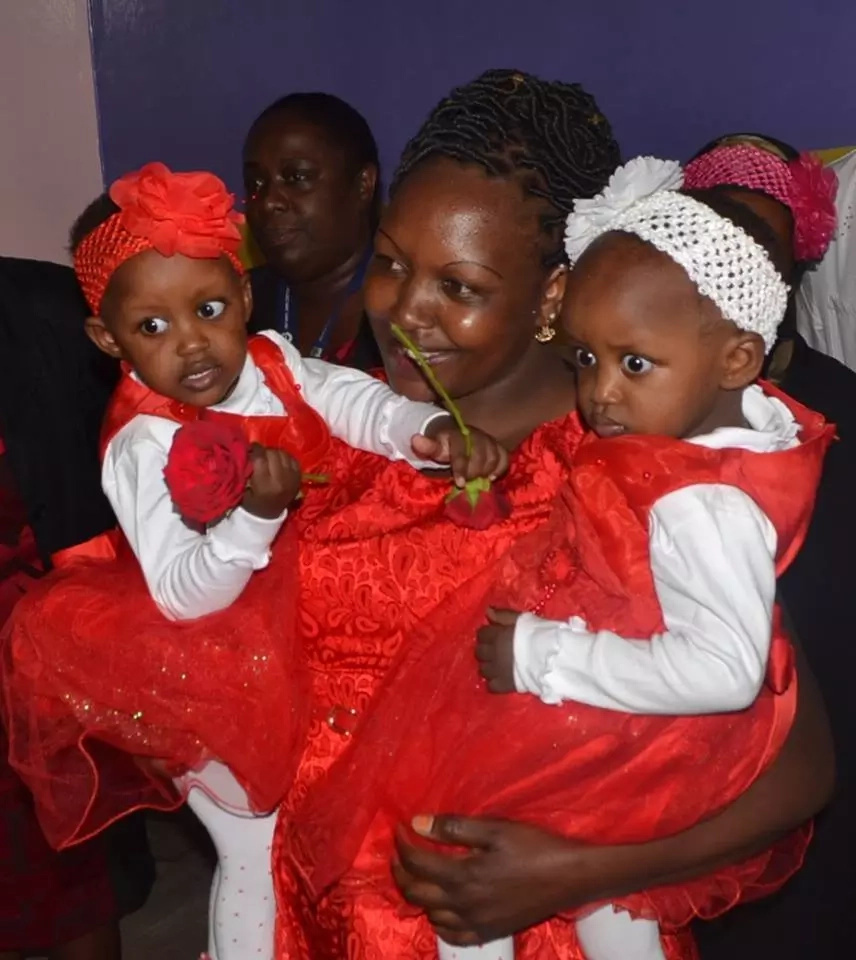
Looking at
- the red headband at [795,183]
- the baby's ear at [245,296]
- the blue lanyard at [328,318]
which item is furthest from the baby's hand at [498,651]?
the blue lanyard at [328,318]

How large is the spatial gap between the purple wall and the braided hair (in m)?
0.94

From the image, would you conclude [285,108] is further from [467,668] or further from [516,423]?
[467,668]

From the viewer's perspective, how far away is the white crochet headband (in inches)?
58.2

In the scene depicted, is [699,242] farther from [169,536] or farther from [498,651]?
[169,536]

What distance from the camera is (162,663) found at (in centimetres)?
165

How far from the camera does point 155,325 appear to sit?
1741 millimetres

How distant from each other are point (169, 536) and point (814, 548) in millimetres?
978

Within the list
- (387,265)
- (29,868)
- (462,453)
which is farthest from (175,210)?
(29,868)

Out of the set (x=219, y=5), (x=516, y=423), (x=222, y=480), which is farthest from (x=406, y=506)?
(x=219, y=5)

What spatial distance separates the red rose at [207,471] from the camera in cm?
139

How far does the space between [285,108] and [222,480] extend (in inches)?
70.9

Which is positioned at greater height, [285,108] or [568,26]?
[568,26]

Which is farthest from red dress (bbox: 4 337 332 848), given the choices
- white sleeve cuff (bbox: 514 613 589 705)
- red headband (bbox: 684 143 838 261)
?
red headband (bbox: 684 143 838 261)

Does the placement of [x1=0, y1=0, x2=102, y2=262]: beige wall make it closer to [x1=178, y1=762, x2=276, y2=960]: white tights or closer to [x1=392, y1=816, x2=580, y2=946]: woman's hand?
[x1=178, y1=762, x2=276, y2=960]: white tights
